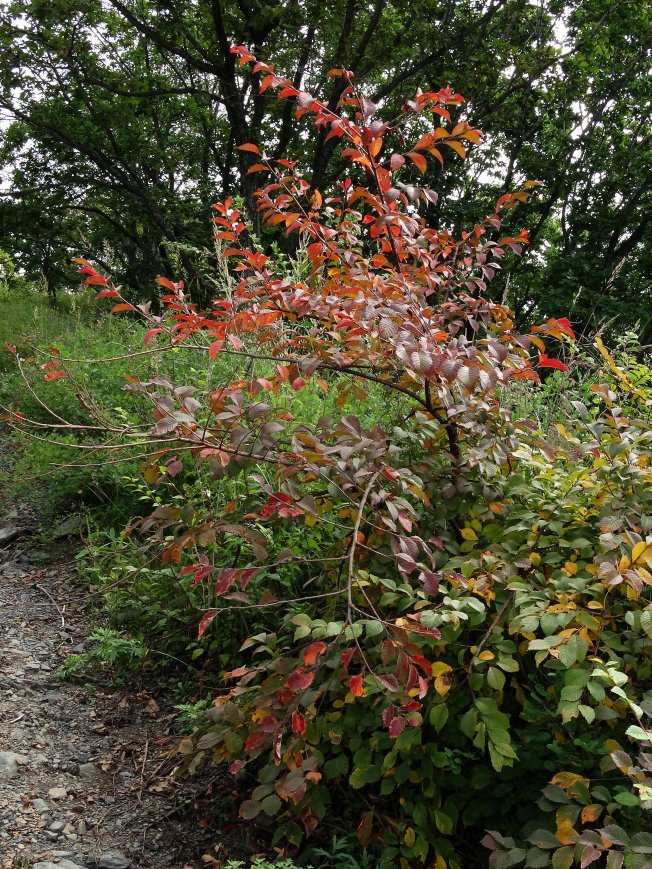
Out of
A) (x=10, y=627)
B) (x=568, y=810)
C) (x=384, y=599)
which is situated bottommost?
(x=10, y=627)

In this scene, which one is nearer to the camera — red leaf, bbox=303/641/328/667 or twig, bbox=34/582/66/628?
red leaf, bbox=303/641/328/667

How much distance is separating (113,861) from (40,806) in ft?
1.10

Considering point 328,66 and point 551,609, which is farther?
point 328,66

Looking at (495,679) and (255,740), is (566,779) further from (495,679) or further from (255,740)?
(255,740)

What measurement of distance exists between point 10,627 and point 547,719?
2657mm

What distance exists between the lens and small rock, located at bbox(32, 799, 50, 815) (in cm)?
226

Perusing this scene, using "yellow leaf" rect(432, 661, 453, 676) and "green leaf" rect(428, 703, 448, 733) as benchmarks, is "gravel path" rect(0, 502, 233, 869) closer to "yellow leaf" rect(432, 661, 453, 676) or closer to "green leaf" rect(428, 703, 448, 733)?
"green leaf" rect(428, 703, 448, 733)

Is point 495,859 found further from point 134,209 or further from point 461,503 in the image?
point 134,209

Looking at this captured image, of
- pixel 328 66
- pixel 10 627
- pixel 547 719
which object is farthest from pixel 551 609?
pixel 328 66

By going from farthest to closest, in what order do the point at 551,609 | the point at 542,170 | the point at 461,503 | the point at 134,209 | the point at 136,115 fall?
the point at 542,170 → the point at 134,209 → the point at 136,115 → the point at 461,503 → the point at 551,609

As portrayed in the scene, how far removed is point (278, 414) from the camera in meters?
2.99

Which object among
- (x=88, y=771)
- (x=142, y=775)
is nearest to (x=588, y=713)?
(x=142, y=775)

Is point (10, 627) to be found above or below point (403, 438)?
below

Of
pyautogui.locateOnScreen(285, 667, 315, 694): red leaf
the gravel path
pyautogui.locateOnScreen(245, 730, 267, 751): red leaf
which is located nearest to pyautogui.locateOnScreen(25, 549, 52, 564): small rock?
the gravel path
